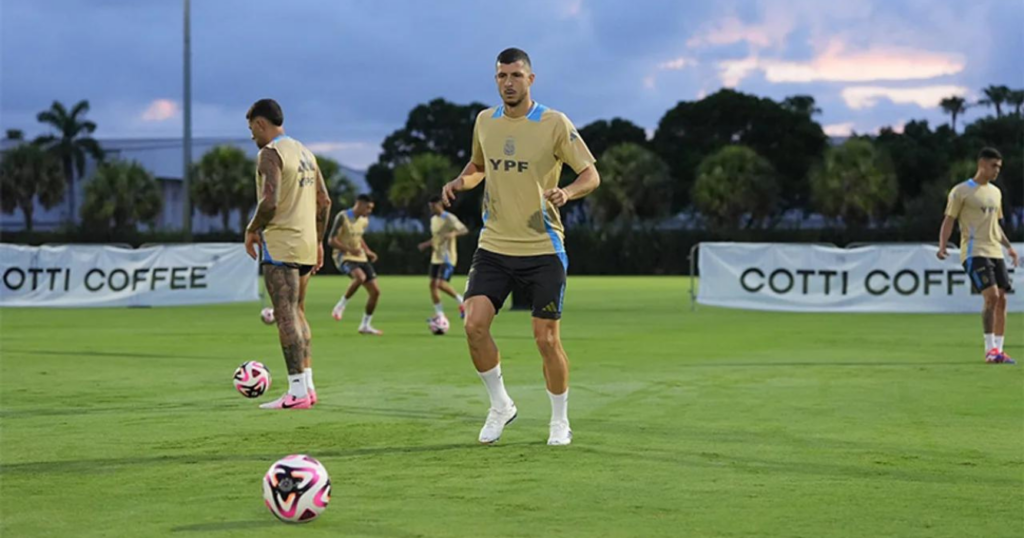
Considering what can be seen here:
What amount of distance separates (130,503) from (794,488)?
3.26 m

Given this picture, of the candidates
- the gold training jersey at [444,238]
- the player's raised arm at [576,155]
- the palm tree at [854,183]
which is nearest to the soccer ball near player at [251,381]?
the player's raised arm at [576,155]

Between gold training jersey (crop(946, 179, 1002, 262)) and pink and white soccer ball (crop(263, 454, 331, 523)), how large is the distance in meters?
10.9

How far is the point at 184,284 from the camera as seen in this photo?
30469mm

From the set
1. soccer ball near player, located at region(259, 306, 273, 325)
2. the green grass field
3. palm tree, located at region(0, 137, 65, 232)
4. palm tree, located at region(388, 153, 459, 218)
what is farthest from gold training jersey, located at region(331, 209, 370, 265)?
palm tree, located at region(0, 137, 65, 232)

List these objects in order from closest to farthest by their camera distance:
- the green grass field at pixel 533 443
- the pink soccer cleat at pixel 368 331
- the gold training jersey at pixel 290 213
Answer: the green grass field at pixel 533 443, the gold training jersey at pixel 290 213, the pink soccer cleat at pixel 368 331

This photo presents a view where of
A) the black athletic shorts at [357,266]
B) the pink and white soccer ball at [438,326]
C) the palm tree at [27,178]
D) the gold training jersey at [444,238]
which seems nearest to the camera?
the pink and white soccer ball at [438,326]

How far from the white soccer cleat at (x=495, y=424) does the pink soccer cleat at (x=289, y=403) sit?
225 centimetres

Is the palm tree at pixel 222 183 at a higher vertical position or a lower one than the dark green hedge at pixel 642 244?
higher

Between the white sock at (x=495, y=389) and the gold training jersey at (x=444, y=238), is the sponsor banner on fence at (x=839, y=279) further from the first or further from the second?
Answer: the white sock at (x=495, y=389)

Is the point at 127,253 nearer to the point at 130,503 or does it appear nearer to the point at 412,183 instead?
the point at 130,503

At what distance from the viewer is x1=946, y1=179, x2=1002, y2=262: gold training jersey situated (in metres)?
15.5

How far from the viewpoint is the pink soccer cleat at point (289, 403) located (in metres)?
10.8

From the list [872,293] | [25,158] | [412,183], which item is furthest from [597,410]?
[25,158]

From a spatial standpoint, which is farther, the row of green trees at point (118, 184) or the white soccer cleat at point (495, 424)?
the row of green trees at point (118, 184)
